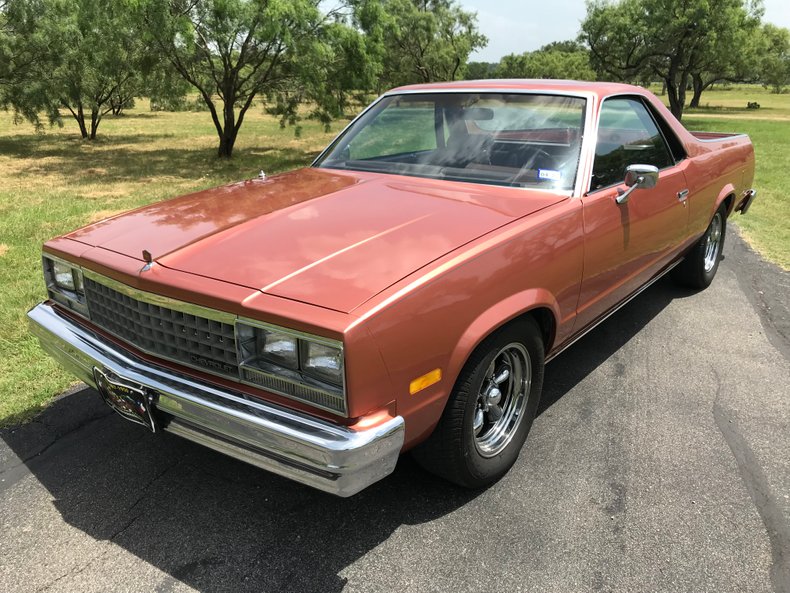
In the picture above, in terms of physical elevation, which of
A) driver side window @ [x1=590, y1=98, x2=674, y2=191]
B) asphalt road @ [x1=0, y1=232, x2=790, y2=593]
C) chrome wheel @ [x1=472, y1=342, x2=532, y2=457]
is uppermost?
driver side window @ [x1=590, y1=98, x2=674, y2=191]

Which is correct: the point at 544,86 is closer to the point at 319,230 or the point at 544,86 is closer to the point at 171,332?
the point at 319,230

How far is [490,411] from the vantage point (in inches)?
104

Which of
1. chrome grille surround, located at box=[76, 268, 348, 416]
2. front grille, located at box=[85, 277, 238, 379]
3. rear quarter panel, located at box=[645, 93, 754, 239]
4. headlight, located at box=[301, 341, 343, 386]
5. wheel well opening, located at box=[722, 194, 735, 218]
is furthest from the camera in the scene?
wheel well opening, located at box=[722, 194, 735, 218]

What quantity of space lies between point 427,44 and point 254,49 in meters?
18.1

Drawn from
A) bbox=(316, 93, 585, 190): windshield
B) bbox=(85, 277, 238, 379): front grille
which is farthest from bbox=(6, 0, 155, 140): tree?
bbox=(85, 277, 238, 379): front grille

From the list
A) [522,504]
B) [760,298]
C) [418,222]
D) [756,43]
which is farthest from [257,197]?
[756,43]

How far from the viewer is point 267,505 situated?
2.54 meters

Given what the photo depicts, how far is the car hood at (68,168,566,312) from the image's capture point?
6.81 feet

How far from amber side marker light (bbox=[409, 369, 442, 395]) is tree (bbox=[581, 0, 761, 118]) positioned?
29.9 meters

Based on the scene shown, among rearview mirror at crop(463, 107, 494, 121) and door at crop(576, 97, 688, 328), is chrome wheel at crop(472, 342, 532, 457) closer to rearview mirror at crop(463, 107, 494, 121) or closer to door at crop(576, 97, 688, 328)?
door at crop(576, 97, 688, 328)

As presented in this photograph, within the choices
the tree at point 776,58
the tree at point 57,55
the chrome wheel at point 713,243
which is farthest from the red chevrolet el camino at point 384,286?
the tree at point 776,58

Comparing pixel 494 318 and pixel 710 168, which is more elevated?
pixel 710 168

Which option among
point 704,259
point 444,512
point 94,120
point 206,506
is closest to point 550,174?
point 444,512

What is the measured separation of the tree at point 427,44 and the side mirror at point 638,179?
2653 centimetres
